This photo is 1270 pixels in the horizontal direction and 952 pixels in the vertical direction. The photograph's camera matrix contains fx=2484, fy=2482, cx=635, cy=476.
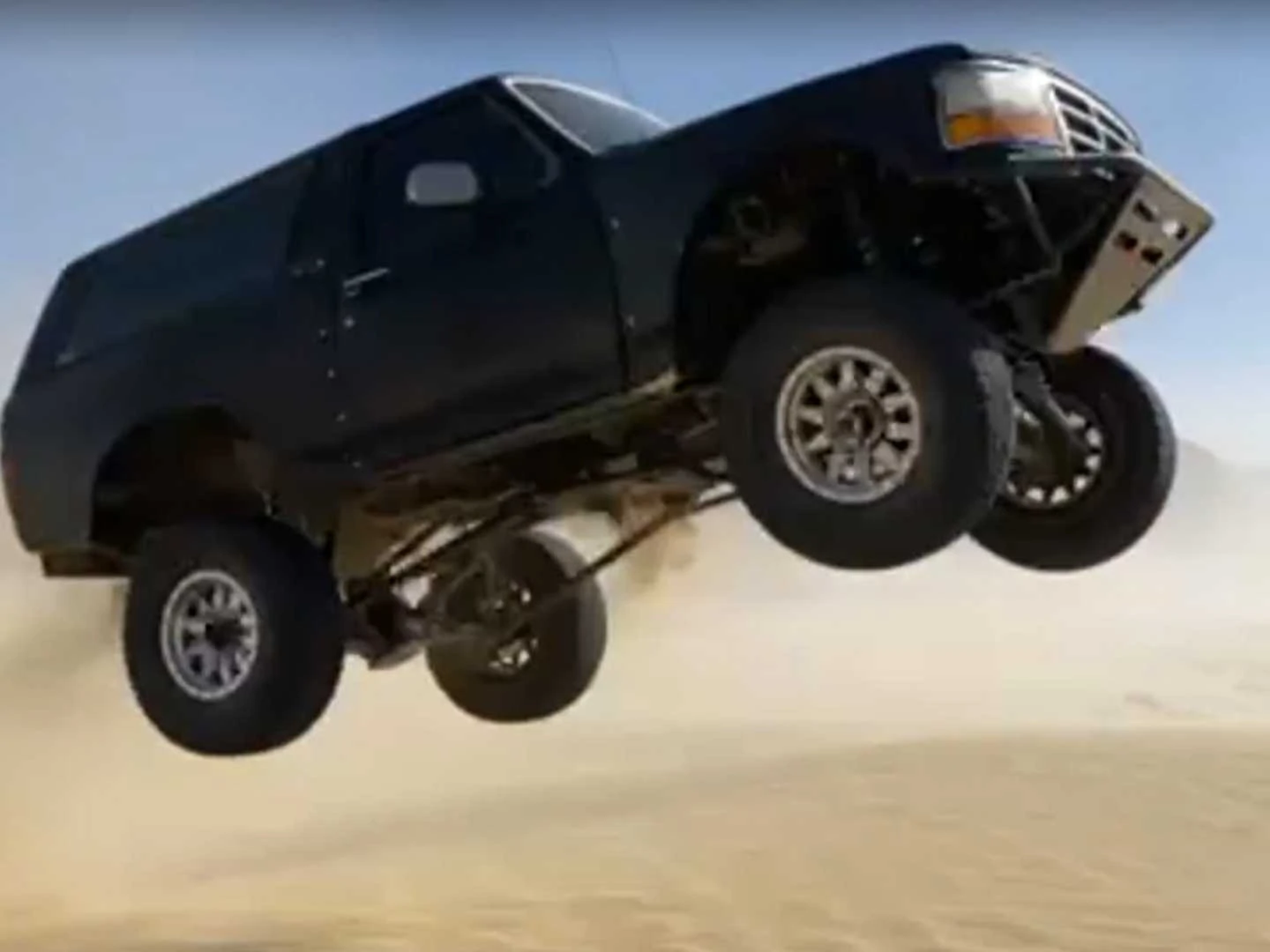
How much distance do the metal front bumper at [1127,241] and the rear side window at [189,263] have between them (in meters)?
1.96

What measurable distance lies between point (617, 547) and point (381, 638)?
718mm

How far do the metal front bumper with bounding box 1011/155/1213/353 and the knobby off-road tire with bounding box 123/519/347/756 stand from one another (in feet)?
6.41

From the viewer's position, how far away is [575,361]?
18.2 ft

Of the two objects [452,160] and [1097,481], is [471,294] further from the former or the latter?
[1097,481]

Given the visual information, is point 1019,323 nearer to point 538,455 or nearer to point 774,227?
point 774,227

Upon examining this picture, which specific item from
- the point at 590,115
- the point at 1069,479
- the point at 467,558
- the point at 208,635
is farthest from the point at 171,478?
the point at 1069,479

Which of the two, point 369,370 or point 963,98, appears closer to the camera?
point 963,98

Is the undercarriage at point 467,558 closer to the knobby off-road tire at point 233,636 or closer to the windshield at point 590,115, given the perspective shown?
the knobby off-road tire at point 233,636

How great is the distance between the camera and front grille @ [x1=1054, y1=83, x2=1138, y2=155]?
209 inches

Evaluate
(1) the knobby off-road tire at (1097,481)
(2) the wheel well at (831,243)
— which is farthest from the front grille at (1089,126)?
(1) the knobby off-road tire at (1097,481)

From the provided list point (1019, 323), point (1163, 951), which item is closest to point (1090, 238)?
point (1019, 323)

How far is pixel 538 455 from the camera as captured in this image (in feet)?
20.6

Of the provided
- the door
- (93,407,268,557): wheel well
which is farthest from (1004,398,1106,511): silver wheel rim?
(93,407,268,557): wheel well

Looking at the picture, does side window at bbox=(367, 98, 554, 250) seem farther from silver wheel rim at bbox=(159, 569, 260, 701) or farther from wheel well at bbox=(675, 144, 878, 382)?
silver wheel rim at bbox=(159, 569, 260, 701)
